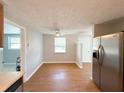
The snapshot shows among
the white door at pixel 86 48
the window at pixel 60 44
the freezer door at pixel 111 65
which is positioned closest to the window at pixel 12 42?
the window at pixel 60 44

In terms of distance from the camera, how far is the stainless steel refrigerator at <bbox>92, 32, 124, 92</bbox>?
10.7 feet

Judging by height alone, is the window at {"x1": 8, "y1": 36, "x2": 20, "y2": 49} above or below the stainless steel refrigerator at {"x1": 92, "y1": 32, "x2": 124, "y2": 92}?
above

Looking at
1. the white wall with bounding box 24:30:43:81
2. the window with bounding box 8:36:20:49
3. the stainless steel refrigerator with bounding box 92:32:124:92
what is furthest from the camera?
the window with bounding box 8:36:20:49

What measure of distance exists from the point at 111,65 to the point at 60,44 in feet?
26.0

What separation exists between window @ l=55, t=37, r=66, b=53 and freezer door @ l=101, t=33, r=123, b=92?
23.4 feet

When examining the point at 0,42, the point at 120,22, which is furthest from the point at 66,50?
the point at 0,42

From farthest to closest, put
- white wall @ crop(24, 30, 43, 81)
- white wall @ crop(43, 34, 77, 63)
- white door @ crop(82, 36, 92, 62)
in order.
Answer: white wall @ crop(43, 34, 77, 63), white door @ crop(82, 36, 92, 62), white wall @ crop(24, 30, 43, 81)

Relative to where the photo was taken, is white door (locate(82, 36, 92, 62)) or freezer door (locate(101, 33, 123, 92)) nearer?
freezer door (locate(101, 33, 123, 92))

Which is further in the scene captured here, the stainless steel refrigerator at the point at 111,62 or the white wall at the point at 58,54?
the white wall at the point at 58,54

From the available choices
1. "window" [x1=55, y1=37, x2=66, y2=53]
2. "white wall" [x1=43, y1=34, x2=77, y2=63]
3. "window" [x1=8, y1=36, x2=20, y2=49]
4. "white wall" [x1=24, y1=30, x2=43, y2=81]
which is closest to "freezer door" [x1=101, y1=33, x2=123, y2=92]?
"white wall" [x1=24, y1=30, x2=43, y2=81]

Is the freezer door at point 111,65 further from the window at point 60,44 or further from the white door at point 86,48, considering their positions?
the window at point 60,44

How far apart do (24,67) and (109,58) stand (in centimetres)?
309

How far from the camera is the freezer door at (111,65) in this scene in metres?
3.34

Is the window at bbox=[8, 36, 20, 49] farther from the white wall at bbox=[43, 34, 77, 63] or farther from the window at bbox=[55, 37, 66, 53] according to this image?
the window at bbox=[55, 37, 66, 53]
